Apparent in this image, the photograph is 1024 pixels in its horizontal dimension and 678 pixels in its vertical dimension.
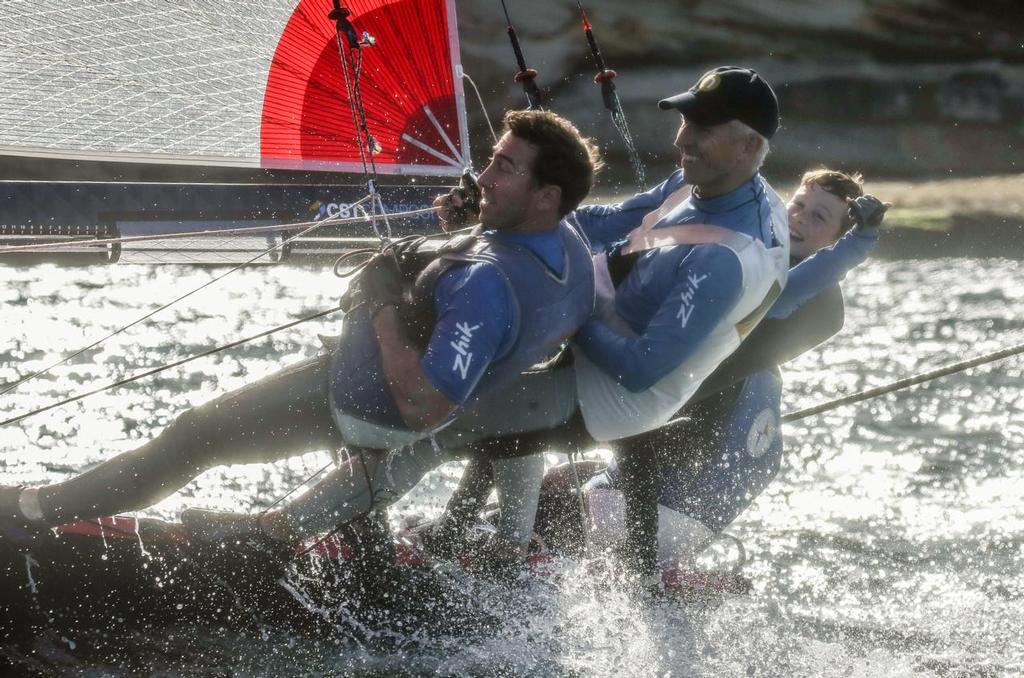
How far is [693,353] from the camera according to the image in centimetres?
323

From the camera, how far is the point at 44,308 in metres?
9.62

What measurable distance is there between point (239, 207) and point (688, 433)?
2214 mm

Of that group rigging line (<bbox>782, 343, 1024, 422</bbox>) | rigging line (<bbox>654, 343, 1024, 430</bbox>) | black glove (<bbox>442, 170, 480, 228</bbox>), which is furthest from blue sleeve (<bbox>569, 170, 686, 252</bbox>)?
rigging line (<bbox>782, 343, 1024, 422</bbox>)

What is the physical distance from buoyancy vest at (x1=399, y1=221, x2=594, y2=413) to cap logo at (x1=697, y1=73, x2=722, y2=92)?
0.56m

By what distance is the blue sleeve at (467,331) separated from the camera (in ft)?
9.45

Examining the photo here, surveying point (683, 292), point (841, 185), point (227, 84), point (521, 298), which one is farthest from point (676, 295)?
point (227, 84)

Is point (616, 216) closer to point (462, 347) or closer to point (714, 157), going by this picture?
point (714, 157)

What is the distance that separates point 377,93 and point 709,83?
7.69 feet

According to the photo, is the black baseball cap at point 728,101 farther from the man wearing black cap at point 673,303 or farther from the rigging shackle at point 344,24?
the rigging shackle at point 344,24

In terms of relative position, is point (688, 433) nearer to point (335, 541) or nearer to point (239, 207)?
point (335, 541)

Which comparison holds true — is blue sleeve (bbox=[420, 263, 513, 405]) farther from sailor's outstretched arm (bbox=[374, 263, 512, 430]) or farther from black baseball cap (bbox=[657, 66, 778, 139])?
black baseball cap (bbox=[657, 66, 778, 139])

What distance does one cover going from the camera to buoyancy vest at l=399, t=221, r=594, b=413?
3.02 metres

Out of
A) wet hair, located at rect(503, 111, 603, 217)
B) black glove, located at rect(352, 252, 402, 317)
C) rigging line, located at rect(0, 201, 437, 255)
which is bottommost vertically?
rigging line, located at rect(0, 201, 437, 255)

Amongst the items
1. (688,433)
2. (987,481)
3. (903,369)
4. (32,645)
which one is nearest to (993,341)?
(903,369)
